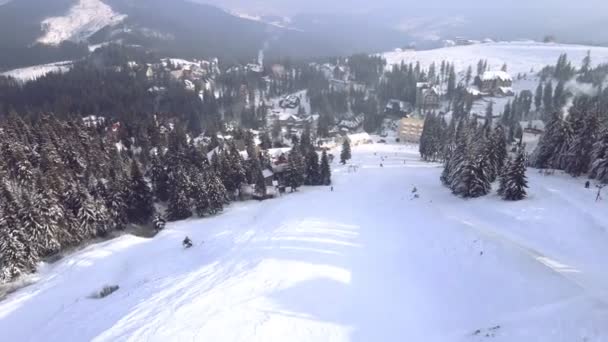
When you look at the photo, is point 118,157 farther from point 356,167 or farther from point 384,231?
point 384,231

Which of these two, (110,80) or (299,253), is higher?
(110,80)

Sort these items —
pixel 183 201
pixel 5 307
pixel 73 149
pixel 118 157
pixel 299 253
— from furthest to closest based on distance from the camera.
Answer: pixel 118 157, pixel 73 149, pixel 183 201, pixel 5 307, pixel 299 253

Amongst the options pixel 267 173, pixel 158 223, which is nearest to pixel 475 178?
pixel 267 173

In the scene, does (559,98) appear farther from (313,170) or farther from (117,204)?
(117,204)

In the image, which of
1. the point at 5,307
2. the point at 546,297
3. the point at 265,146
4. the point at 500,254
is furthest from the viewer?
the point at 265,146

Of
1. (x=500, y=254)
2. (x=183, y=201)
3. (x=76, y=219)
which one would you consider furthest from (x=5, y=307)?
(x=500, y=254)

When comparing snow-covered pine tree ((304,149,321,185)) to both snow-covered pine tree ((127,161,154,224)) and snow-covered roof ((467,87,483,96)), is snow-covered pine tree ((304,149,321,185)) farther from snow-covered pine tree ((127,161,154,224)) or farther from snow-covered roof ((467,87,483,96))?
snow-covered roof ((467,87,483,96))

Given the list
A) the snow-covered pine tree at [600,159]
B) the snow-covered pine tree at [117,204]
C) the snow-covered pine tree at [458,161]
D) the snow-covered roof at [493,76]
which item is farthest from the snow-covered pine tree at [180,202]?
the snow-covered roof at [493,76]
